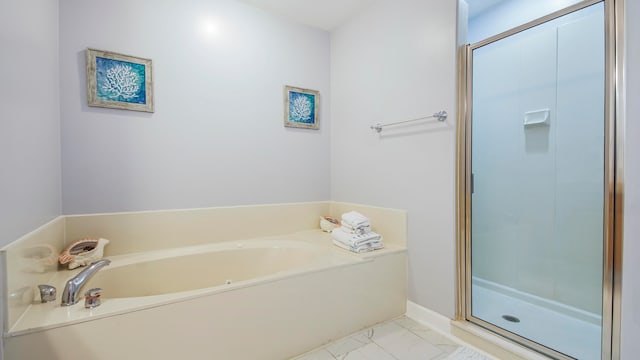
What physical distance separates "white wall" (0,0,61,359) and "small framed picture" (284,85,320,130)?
5.06ft

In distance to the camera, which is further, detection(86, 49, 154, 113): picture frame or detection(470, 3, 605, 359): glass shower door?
detection(86, 49, 154, 113): picture frame

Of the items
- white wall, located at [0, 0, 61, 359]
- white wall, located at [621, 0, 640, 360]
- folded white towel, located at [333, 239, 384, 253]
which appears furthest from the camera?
folded white towel, located at [333, 239, 384, 253]

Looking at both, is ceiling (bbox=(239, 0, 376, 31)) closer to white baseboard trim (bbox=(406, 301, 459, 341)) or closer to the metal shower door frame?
the metal shower door frame

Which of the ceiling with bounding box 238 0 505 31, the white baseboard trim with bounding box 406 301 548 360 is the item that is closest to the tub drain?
the white baseboard trim with bounding box 406 301 548 360

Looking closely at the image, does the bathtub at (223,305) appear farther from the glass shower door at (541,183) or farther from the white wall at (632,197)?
the white wall at (632,197)

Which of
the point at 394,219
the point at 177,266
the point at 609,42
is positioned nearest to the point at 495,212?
the point at 394,219

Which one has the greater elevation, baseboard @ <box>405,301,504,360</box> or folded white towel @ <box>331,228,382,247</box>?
folded white towel @ <box>331,228,382,247</box>

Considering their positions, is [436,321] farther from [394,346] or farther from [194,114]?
[194,114]

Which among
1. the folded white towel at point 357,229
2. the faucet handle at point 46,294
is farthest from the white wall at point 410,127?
the faucet handle at point 46,294

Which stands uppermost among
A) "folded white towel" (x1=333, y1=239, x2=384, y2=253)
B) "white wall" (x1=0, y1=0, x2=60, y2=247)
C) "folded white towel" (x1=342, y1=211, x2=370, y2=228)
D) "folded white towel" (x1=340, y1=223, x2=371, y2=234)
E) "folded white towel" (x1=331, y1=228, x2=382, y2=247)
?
"white wall" (x1=0, y1=0, x2=60, y2=247)

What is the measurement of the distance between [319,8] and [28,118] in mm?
2088

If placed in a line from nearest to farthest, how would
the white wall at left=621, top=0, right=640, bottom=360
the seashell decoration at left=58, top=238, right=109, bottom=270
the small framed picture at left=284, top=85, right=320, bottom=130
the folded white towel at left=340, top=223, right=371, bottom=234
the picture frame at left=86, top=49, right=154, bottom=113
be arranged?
the white wall at left=621, top=0, right=640, bottom=360 → the seashell decoration at left=58, top=238, right=109, bottom=270 → the picture frame at left=86, top=49, right=154, bottom=113 → the folded white towel at left=340, top=223, right=371, bottom=234 → the small framed picture at left=284, top=85, right=320, bottom=130

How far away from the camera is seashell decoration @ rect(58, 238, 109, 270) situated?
155cm

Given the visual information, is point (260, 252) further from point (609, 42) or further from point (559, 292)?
point (609, 42)
